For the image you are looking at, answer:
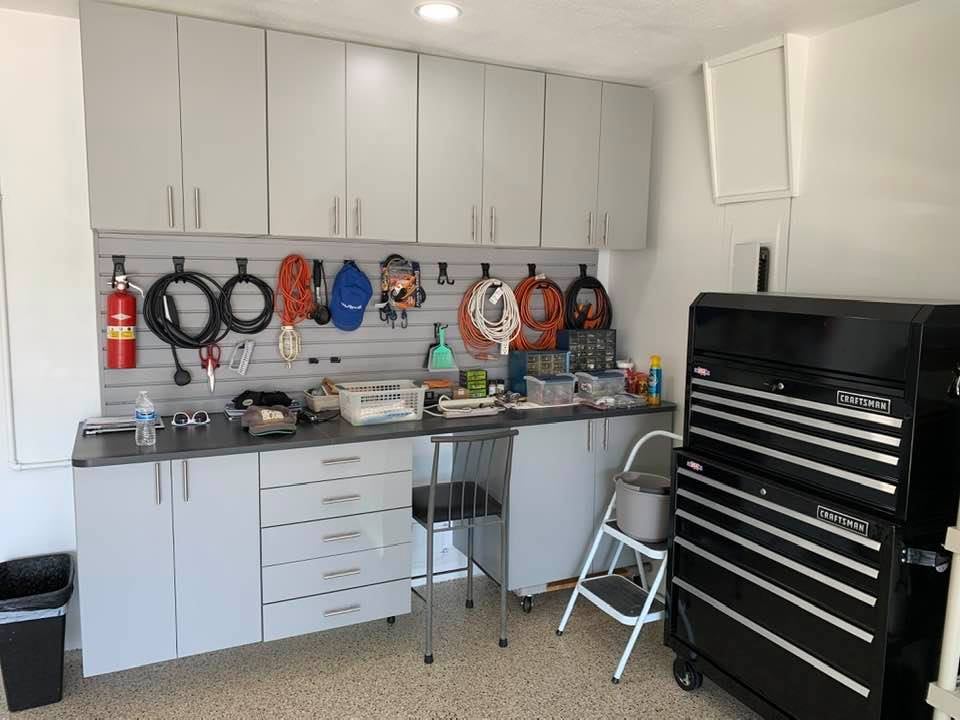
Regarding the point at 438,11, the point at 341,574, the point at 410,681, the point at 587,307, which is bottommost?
the point at 410,681

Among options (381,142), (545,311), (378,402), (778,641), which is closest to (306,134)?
(381,142)

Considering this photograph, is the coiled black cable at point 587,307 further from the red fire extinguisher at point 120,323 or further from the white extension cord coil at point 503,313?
the red fire extinguisher at point 120,323

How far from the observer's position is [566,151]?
362 cm

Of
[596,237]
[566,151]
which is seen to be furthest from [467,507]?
[566,151]

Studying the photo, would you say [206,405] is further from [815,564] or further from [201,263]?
[815,564]

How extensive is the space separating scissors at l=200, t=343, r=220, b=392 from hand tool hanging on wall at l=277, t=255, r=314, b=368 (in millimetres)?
287

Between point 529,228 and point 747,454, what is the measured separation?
1.57 m

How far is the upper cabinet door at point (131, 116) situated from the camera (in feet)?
8.95

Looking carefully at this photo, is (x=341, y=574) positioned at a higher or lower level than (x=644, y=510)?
lower

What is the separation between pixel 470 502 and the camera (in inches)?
129

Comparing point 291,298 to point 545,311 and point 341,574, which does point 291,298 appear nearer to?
point 341,574

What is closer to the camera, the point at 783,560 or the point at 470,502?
the point at 783,560

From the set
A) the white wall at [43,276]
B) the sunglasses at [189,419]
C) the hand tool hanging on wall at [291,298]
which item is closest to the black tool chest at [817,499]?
the hand tool hanging on wall at [291,298]

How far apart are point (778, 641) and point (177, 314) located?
9.05ft
